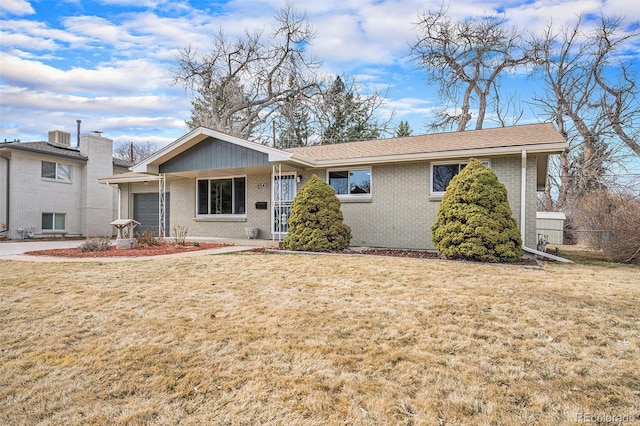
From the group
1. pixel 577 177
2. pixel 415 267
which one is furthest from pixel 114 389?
pixel 577 177

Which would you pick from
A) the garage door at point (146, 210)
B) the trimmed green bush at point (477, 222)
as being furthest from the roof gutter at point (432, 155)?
the garage door at point (146, 210)

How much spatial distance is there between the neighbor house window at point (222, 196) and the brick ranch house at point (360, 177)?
4 cm

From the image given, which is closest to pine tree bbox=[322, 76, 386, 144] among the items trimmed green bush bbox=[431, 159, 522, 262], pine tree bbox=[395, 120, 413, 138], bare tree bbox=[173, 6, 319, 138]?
bare tree bbox=[173, 6, 319, 138]

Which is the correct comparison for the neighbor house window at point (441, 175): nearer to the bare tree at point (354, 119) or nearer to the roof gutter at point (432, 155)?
the roof gutter at point (432, 155)

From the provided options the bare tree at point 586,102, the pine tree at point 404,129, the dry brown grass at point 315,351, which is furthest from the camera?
the pine tree at point 404,129

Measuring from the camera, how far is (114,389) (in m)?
2.55

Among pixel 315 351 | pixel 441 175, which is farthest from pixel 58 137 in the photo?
pixel 315 351

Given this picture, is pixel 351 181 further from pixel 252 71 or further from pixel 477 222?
pixel 252 71

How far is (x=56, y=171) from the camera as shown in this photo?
17109mm

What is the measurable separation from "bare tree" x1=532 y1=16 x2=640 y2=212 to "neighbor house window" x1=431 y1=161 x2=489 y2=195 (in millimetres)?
12287

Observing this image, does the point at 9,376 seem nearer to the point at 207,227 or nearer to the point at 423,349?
the point at 423,349

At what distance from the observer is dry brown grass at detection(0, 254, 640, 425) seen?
2.29 meters

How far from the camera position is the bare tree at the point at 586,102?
1945cm

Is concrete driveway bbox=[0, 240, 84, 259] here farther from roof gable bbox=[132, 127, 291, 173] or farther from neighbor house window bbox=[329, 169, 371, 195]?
neighbor house window bbox=[329, 169, 371, 195]
